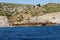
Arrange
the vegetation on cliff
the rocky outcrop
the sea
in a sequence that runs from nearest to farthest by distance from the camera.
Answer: the sea < the rocky outcrop < the vegetation on cliff

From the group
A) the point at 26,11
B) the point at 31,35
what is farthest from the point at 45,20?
the point at 31,35

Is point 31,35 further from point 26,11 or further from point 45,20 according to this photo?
point 26,11

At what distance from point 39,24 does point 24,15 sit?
500 inches

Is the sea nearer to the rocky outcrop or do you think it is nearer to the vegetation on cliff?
the rocky outcrop

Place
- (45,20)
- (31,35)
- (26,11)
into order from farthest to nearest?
(26,11) < (45,20) < (31,35)

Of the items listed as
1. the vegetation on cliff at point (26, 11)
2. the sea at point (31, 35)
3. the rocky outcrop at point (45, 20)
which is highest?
the vegetation on cliff at point (26, 11)

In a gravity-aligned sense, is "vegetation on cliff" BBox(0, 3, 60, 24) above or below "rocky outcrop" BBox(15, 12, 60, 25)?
above

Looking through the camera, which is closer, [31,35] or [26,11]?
[31,35]

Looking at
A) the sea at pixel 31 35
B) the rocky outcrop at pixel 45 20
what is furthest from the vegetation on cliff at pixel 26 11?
the sea at pixel 31 35

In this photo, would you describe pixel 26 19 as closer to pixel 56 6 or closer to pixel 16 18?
pixel 16 18

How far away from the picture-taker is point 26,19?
113375 mm

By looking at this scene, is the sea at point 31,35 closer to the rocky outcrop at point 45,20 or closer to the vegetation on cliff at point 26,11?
the rocky outcrop at point 45,20

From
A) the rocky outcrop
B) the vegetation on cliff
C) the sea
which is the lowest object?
the sea

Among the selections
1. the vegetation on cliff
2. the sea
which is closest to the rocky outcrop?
the vegetation on cliff
